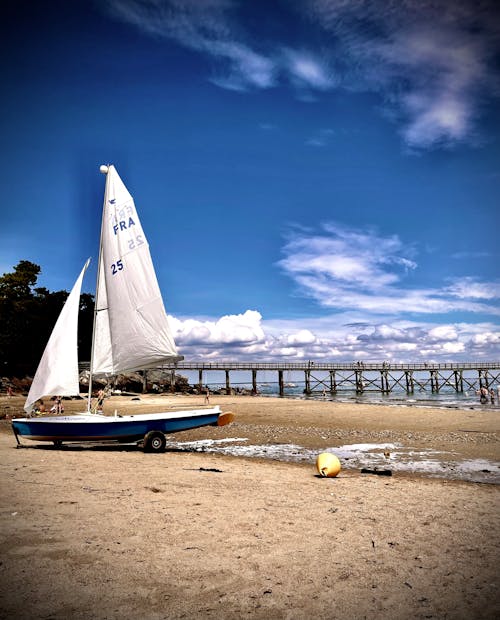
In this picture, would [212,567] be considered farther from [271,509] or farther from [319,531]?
[271,509]

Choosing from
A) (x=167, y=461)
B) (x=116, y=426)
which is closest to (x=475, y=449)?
(x=167, y=461)

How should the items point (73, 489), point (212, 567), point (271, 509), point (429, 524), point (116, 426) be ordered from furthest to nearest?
point (116, 426), point (73, 489), point (271, 509), point (429, 524), point (212, 567)

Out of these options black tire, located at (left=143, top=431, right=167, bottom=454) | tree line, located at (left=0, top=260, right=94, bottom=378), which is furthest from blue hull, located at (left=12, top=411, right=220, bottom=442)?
tree line, located at (left=0, top=260, right=94, bottom=378)

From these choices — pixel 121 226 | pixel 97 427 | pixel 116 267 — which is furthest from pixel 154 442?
pixel 121 226

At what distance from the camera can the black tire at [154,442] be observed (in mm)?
13969

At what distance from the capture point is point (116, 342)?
47.3 feet

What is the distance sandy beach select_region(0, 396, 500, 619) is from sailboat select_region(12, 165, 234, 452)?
280 centimetres

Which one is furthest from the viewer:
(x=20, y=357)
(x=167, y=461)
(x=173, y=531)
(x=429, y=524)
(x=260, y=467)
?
(x=20, y=357)

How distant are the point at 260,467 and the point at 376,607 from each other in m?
7.42

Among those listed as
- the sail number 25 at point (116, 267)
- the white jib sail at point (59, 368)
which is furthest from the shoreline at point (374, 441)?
the sail number 25 at point (116, 267)

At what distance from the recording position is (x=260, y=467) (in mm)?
11211

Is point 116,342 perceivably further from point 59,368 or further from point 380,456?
point 380,456

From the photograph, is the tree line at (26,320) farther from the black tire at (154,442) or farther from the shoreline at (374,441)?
the black tire at (154,442)

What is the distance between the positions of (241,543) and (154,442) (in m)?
9.37
